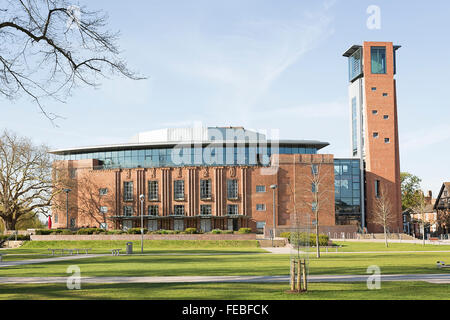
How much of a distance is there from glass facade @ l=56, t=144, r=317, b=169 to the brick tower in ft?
31.4

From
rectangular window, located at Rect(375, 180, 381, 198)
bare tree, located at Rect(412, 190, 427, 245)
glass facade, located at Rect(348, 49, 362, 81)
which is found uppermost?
glass facade, located at Rect(348, 49, 362, 81)

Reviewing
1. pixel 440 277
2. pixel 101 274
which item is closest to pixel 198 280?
pixel 101 274

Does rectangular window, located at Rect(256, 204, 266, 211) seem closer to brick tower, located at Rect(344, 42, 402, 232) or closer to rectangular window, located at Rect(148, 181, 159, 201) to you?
rectangular window, located at Rect(148, 181, 159, 201)

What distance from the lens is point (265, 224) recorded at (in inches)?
3024

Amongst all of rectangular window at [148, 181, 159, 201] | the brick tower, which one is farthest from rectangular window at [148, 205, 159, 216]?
the brick tower

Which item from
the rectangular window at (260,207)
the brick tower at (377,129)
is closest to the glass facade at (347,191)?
the brick tower at (377,129)

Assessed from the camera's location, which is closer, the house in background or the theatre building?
the theatre building

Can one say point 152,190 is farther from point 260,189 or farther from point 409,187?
point 409,187

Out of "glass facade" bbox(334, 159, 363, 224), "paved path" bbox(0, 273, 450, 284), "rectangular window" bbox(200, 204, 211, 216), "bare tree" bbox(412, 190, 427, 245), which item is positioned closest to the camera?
"paved path" bbox(0, 273, 450, 284)

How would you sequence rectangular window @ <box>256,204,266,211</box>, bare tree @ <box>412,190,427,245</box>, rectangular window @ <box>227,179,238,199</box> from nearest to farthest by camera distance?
bare tree @ <box>412,190,427,245</box>
rectangular window @ <box>256,204,266,211</box>
rectangular window @ <box>227,179,238,199</box>

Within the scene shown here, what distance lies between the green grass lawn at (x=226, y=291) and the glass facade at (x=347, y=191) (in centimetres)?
6584

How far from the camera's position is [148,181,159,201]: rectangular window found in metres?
79.4
